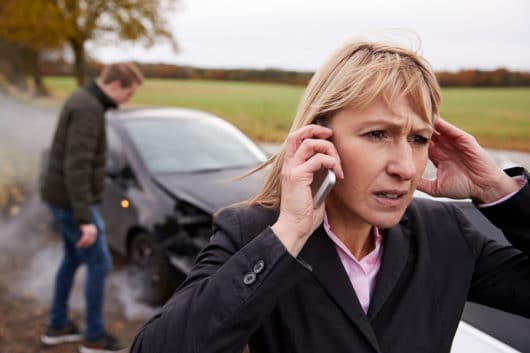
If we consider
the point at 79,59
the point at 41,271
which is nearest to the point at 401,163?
the point at 41,271

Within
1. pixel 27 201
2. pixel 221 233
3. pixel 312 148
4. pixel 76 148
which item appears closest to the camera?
pixel 312 148

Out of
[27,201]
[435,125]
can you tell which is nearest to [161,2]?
[27,201]

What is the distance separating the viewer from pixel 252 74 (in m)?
12.3

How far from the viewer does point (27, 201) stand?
7.82 meters

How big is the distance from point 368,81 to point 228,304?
25.9 inches

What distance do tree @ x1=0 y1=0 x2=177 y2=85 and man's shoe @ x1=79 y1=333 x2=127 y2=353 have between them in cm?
965

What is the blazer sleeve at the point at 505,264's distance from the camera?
1.51m

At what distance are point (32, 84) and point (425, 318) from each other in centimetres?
2020

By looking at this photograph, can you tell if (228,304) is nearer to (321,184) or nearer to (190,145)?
(321,184)

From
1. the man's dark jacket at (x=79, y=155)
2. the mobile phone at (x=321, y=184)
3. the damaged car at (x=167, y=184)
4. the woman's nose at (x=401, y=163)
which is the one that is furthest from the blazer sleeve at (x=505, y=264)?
the man's dark jacket at (x=79, y=155)

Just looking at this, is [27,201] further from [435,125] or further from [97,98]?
[435,125]

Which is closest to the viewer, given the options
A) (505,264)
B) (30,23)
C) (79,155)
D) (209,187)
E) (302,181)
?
(302,181)

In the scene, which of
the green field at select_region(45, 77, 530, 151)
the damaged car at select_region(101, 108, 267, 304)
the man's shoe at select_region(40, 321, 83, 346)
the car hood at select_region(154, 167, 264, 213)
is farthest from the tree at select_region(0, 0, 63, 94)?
the man's shoe at select_region(40, 321, 83, 346)

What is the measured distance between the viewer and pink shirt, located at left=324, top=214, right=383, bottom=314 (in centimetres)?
143
